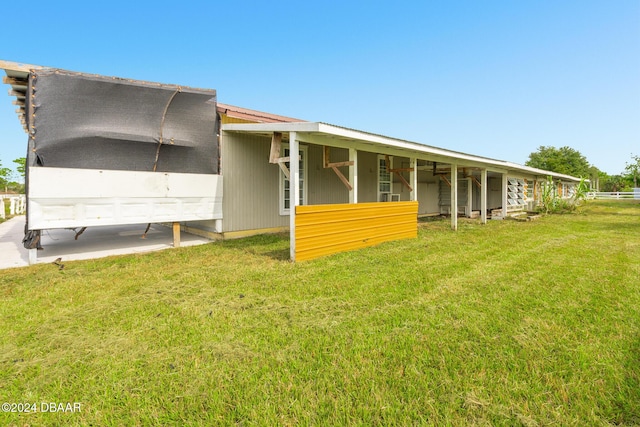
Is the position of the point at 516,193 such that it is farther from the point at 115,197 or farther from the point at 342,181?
the point at 115,197

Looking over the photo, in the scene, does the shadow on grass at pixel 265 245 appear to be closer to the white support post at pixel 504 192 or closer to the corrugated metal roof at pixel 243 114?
the corrugated metal roof at pixel 243 114

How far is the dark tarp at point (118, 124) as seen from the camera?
17.0 ft

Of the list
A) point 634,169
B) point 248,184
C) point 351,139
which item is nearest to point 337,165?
point 351,139

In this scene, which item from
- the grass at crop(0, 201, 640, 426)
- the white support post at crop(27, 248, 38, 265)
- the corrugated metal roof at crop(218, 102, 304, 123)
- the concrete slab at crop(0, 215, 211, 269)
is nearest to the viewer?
the grass at crop(0, 201, 640, 426)

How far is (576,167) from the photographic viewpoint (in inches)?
1877

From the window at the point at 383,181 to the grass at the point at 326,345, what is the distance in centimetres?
635

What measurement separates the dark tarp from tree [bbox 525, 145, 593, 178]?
5182 centimetres

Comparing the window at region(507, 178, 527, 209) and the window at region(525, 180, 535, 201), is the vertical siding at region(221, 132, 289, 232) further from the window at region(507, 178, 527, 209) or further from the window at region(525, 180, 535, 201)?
the window at region(525, 180, 535, 201)

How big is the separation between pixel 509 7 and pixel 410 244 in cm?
740

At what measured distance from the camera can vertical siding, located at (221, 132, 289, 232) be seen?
288 inches

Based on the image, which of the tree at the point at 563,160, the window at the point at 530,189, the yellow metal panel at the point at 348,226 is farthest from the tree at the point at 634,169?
the yellow metal panel at the point at 348,226

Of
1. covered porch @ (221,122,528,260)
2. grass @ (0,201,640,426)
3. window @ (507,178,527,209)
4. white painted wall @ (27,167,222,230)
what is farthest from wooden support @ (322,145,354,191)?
window @ (507,178,527,209)

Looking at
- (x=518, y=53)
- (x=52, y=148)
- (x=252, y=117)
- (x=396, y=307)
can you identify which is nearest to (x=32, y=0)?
(x=52, y=148)

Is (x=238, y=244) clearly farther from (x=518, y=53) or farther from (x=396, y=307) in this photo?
(x=518, y=53)
